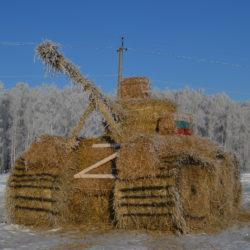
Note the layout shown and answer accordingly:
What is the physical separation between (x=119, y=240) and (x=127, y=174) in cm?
208

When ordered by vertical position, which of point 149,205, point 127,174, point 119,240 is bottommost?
point 119,240

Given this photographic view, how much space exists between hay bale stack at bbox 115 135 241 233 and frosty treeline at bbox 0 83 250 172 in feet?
186

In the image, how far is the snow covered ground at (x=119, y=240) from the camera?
1057 cm

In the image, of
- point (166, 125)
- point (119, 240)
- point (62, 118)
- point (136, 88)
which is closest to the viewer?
point (119, 240)

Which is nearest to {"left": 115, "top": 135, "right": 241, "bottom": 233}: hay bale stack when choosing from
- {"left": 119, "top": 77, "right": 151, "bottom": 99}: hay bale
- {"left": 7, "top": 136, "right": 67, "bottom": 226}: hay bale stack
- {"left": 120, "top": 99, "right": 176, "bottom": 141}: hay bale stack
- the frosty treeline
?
{"left": 120, "top": 99, "right": 176, "bottom": 141}: hay bale stack

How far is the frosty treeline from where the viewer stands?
7662 cm

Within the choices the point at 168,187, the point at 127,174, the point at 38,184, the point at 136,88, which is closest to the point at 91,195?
the point at 38,184

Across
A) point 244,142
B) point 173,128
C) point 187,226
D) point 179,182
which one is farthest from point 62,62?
point 244,142

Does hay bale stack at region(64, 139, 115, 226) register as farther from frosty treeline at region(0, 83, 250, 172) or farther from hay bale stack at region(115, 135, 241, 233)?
frosty treeline at region(0, 83, 250, 172)

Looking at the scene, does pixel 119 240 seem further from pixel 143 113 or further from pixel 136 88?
pixel 136 88

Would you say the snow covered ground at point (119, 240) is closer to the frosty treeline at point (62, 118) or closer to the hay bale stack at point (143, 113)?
the hay bale stack at point (143, 113)

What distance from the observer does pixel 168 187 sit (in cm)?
1231

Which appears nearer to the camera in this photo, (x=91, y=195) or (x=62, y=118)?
(x=91, y=195)

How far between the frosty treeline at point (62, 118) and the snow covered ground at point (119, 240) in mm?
57621
